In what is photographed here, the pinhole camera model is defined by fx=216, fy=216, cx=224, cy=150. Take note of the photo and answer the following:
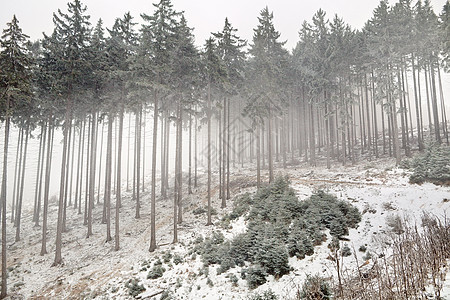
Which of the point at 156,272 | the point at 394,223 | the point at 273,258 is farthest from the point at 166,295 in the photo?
the point at 394,223

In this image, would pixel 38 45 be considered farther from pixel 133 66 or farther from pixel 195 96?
pixel 195 96

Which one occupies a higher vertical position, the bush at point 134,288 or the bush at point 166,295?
the bush at point 166,295

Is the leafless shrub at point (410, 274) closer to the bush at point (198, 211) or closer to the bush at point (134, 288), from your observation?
the bush at point (134, 288)

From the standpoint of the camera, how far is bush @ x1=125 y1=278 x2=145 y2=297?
10328 mm

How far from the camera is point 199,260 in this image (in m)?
12.2

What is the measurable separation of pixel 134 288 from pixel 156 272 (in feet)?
4.38

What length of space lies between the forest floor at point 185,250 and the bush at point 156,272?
0.26m

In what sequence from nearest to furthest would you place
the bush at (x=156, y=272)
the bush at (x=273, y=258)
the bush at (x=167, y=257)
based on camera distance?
the bush at (x=273, y=258)
the bush at (x=156, y=272)
the bush at (x=167, y=257)

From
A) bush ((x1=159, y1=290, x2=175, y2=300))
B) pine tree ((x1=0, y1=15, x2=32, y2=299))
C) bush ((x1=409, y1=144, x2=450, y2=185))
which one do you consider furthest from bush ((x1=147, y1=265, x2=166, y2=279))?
bush ((x1=409, y1=144, x2=450, y2=185))

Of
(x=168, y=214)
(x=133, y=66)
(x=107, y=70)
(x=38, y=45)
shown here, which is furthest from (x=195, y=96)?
(x=38, y=45)

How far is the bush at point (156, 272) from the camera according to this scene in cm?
1155

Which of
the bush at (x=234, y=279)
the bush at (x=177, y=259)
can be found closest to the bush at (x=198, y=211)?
the bush at (x=177, y=259)

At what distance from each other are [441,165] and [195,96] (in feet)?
61.4

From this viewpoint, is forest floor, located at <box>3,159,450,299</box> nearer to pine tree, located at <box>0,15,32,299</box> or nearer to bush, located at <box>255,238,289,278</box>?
bush, located at <box>255,238,289,278</box>
